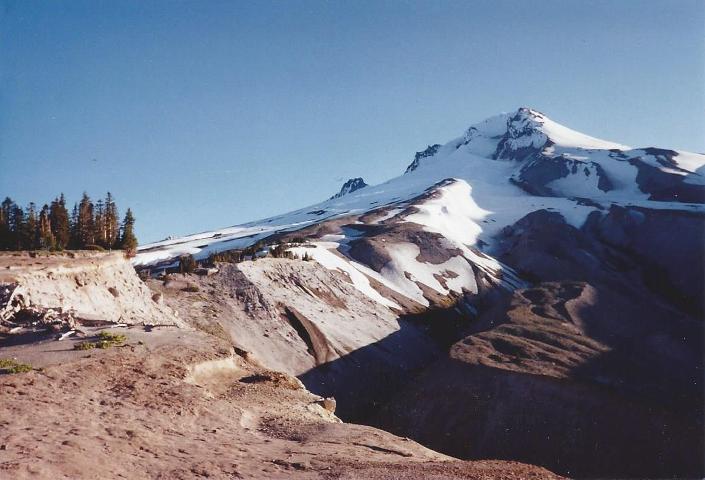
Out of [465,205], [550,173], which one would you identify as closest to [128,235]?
[465,205]

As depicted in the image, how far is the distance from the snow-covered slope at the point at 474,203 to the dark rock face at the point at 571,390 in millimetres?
17402

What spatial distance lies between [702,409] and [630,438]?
618 centimetres

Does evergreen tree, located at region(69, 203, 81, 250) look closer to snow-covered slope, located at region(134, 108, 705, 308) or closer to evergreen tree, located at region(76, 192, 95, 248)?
evergreen tree, located at region(76, 192, 95, 248)

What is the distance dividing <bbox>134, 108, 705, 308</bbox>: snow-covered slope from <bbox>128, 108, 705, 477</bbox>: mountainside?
2.31 ft

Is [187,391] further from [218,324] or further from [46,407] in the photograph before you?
[218,324]

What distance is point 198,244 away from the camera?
102625 mm

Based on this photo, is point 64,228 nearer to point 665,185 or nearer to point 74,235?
point 74,235

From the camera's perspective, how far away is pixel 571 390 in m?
32.8

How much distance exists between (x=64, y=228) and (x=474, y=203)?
104083mm

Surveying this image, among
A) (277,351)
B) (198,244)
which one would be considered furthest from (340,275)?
(198,244)

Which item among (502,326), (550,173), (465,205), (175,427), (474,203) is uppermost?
(550,173)

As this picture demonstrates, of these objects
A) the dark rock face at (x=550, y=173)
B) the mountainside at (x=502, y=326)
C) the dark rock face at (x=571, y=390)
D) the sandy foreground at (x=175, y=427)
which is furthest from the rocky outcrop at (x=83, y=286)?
the dark rock face at (x=550, y=173)

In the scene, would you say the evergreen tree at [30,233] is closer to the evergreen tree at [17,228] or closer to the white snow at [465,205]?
the evergreen tree at [17,228]

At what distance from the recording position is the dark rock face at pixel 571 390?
2845cm
